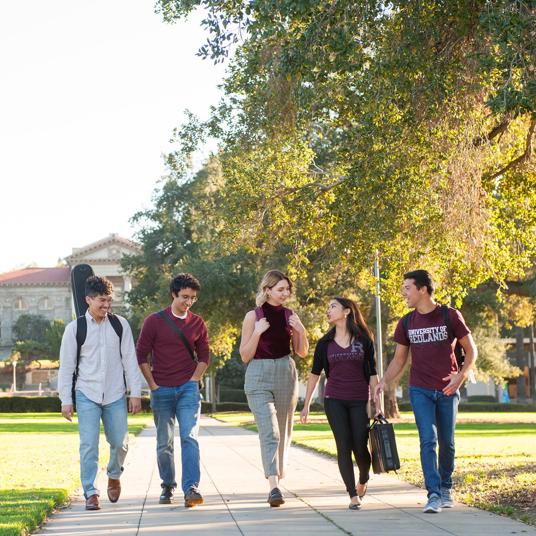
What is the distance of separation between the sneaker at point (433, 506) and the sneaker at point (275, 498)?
1254mm

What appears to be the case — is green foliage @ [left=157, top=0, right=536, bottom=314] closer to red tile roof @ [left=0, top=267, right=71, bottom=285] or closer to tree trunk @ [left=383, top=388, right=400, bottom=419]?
tree trunk @ [left=383, top=388, right=400, bottom=419]

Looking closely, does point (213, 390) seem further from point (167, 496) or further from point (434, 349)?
point (434, 349)

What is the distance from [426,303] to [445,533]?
217 cm

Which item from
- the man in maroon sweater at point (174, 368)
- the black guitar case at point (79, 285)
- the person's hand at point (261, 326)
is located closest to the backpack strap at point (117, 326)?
the man in maroon sweater at point (174, 368)

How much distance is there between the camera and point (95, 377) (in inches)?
385

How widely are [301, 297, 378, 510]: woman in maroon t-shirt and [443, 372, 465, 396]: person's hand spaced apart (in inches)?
23.9

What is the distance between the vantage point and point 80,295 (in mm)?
13898

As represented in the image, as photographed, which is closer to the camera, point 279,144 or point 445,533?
point 445,533

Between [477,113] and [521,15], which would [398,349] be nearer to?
[521,15]

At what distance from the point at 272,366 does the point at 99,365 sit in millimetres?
1570

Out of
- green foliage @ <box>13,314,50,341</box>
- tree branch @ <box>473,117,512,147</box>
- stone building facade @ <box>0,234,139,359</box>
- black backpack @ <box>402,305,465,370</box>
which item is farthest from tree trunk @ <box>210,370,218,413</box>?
stone building facade @ <box>0,234,139,359</box>

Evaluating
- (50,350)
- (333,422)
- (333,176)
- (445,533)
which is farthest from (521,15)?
(50,350)

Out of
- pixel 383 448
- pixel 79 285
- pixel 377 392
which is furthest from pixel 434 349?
pixel 79 285

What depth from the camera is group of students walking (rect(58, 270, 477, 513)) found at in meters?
9.23
